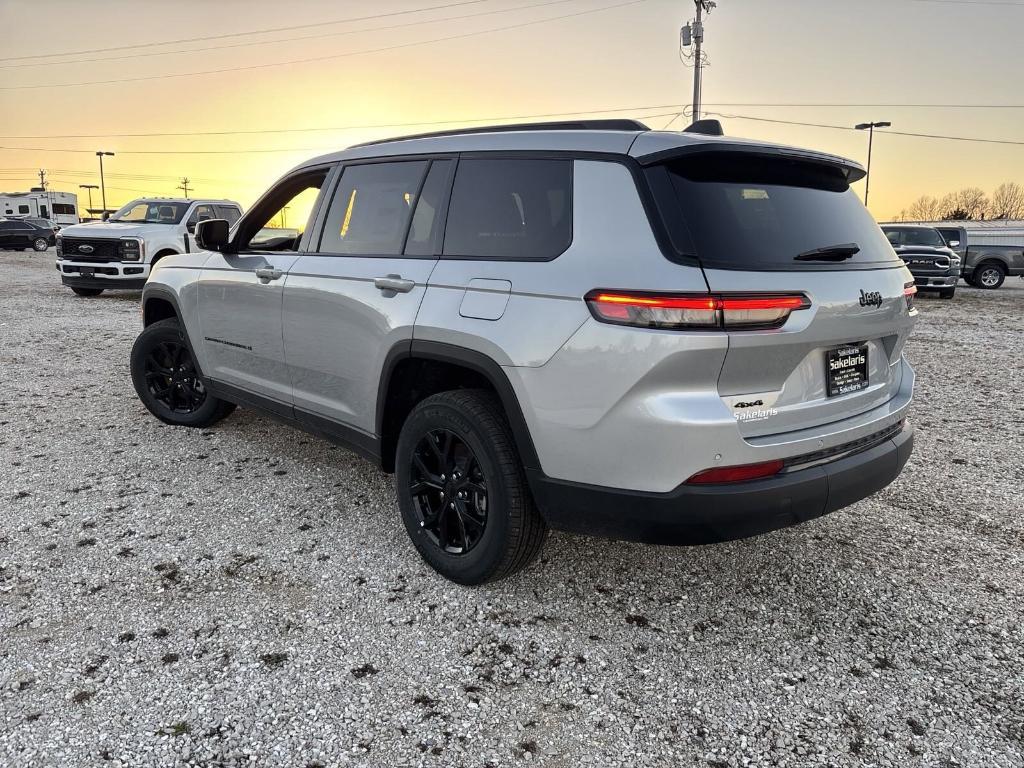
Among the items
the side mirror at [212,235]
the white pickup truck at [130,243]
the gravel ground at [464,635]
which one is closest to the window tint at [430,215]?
the gravel ground at [464,635]

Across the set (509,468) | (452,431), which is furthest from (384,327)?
(509,468)

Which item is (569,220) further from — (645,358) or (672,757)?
(672,757)

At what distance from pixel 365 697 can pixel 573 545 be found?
138 cm

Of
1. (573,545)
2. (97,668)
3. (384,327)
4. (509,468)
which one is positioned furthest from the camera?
(573,545)

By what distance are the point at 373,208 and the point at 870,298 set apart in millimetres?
2259

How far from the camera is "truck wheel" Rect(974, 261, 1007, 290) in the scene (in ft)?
72.9

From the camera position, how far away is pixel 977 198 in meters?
96.2

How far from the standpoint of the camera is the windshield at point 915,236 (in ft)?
61.2

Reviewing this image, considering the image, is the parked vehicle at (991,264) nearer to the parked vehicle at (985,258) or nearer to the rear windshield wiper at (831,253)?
the parked vehicle at (985,258)

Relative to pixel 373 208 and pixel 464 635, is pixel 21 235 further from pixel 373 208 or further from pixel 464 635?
pixel 464 635

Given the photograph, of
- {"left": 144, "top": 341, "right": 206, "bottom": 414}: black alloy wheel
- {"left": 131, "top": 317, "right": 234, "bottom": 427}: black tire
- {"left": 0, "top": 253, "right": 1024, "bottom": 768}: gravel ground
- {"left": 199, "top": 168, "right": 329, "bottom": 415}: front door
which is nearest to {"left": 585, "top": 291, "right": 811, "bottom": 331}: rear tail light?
{"left": 0, "top": 253, "right": 1024, "bottom": 768}: gravel ground

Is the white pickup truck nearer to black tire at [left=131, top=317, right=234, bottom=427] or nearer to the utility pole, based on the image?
black tire at [left=131, top=317, right=234, bottom=427]

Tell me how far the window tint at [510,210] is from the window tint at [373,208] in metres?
0.33

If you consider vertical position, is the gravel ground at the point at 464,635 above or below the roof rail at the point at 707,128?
below
